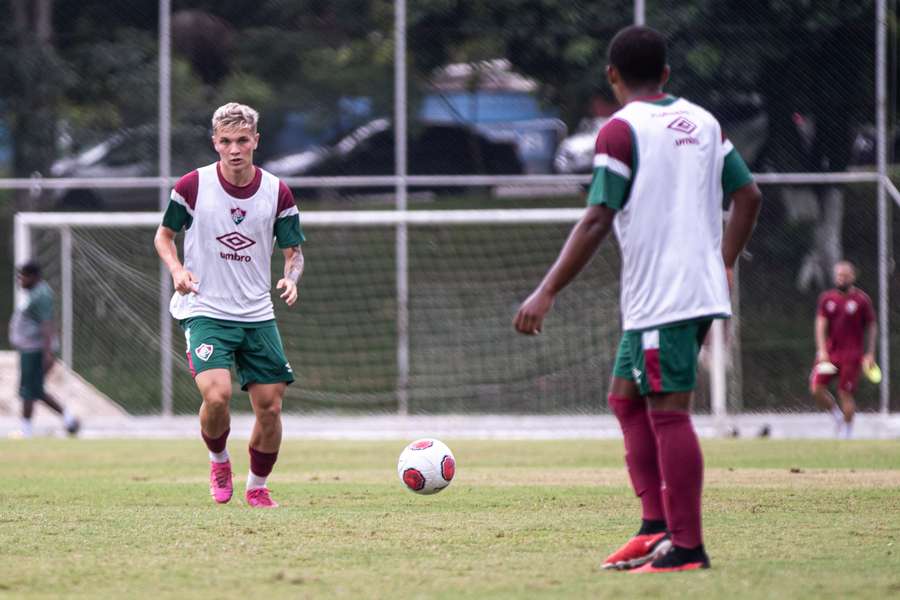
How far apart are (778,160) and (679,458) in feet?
52.1

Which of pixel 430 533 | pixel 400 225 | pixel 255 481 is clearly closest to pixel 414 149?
pixel 400 225

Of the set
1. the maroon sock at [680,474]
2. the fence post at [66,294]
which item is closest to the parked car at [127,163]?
the fence post at [66,294]

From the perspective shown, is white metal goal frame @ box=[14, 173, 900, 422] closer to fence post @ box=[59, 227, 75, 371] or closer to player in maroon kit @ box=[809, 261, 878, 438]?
fence post @ box=[59, 227, 75, 371]

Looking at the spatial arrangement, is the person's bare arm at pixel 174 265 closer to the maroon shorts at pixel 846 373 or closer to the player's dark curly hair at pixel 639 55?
the player's dark curly hair at pixel 639 55

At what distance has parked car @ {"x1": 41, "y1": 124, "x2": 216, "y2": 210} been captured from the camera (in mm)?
21453

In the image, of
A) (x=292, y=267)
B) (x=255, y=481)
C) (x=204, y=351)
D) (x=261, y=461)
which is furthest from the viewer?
(x=292, y=267)

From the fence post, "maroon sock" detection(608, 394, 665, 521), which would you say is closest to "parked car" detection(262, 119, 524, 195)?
the fence post

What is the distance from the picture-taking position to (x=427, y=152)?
21.3 metres

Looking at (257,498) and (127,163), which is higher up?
(127,163)

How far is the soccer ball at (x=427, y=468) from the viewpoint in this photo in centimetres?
903

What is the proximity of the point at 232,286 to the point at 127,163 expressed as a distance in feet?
44.2

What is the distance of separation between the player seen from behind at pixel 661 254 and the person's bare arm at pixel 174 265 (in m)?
2.96

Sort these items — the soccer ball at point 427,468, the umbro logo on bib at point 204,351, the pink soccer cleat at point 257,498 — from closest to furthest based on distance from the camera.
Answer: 1. the umbro logo on bib at point 204,351
2. the pink soccer cleat at point 257,498
3. the soccer ball at point 427,468

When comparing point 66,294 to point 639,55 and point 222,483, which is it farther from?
point 639,55
